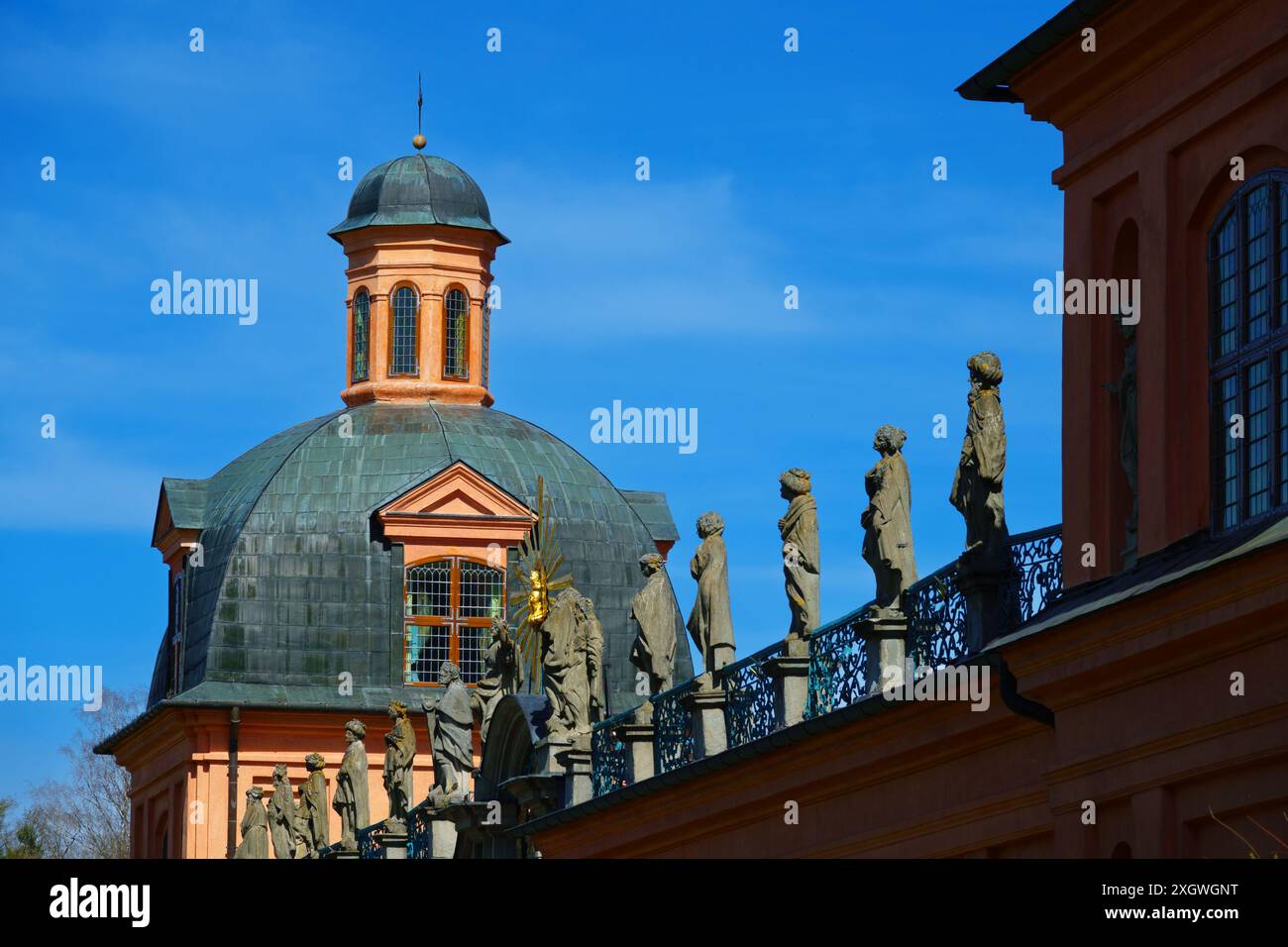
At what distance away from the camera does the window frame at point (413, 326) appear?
58875mm

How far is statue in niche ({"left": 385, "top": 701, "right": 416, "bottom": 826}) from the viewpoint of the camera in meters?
45.2

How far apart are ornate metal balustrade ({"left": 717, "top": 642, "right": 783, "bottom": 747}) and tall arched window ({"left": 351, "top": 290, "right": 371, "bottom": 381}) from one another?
2865 cm

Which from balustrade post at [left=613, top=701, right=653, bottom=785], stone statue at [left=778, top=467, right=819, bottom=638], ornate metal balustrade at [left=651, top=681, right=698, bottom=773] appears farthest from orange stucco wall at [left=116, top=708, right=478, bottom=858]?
stone statue at [left=778, top=467, right=819, bottom=638]

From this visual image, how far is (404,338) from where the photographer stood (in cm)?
5906

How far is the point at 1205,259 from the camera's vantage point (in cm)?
2203

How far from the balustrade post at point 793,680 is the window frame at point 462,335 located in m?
30.2

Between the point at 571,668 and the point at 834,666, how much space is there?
9621 mm

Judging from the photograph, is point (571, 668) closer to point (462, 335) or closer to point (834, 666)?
point (834, 666)

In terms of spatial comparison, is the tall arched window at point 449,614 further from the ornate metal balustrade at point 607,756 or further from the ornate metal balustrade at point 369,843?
the ornate metal balustrade at point 607,756

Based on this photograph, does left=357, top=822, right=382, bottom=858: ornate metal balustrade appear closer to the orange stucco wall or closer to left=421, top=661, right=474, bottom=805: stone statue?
left=421, top=661, right=474, bottom=805: stone statue

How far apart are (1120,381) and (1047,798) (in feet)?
10.3

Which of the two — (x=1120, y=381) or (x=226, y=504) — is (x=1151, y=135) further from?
(x=226, y=504)
